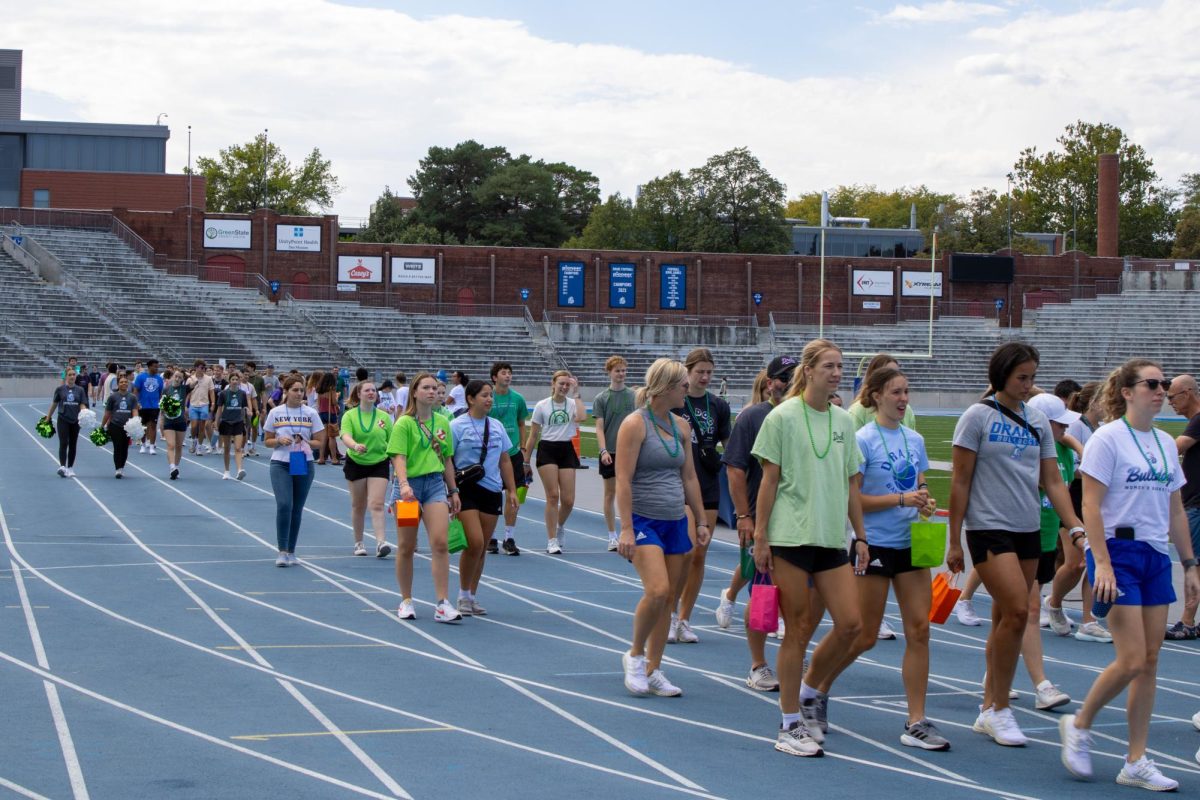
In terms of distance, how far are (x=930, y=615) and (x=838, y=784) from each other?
1.27 meters

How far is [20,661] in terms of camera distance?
8.68 meters

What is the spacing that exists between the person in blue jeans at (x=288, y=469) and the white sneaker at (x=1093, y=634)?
7.15 metres

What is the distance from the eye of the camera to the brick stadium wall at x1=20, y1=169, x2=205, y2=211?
7888 centimetres

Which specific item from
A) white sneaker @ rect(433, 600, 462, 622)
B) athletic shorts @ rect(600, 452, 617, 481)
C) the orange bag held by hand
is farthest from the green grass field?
the orange bag held by hand

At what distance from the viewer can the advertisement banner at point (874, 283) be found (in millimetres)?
75125

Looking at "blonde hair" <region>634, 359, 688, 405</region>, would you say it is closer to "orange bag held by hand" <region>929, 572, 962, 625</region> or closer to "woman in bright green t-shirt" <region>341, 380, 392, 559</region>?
"orange bag held by hand" <region>929, 572, 962, 625</region>

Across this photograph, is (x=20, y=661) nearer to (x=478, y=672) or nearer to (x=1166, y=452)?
(x=478, y=672)

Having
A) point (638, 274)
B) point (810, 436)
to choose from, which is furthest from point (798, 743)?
point (638, 274)

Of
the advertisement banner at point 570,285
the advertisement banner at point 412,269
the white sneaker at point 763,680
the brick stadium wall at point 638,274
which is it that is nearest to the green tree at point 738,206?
the brick stadium wall at point 638,274

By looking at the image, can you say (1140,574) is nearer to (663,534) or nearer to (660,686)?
(663,534)

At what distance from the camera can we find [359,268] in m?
69.6

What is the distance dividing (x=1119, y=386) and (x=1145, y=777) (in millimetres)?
1811

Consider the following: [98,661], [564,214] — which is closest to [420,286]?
[564,214]

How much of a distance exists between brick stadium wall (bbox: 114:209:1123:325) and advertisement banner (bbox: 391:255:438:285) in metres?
0.30
